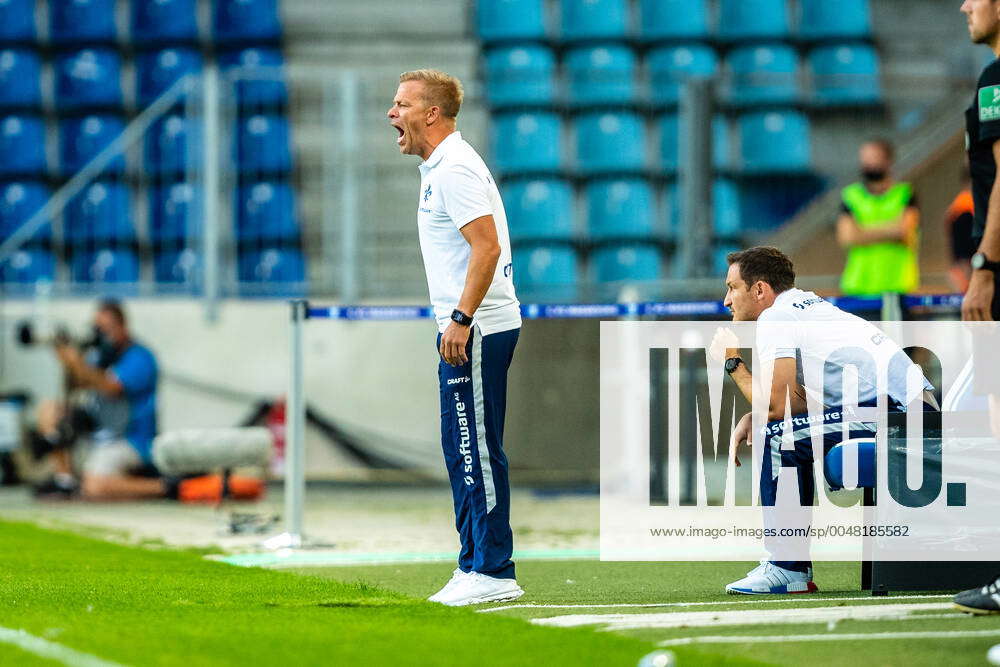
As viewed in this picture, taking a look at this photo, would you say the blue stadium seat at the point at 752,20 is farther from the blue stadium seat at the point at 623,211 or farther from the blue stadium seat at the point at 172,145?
the blue stadium seat at the point at 172,145

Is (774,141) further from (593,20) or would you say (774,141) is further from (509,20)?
(509,20)

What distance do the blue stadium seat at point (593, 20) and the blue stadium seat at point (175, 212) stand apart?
4246 millimetres

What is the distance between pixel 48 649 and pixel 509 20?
11035 mm

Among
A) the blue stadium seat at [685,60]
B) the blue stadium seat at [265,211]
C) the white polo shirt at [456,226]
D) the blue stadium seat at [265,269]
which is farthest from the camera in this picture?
the blue stadium seat at [685,60]

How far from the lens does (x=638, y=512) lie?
8.51m

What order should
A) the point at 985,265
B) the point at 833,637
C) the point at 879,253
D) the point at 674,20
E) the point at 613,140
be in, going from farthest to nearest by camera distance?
1. the point at 674,20
2. the point at 613,140
3. the point at 879,253
4. the point at 985,265
5. the point at 833,637

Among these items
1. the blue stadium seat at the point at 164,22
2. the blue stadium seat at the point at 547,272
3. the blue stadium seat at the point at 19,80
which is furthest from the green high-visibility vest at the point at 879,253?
the blue stadium seat at the point at 19,80

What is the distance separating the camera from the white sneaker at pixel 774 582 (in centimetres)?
491

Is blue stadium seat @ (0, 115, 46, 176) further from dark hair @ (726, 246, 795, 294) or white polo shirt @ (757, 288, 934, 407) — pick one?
white polo shirt @ (757, 288, 934, 407)

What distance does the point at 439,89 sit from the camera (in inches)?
199

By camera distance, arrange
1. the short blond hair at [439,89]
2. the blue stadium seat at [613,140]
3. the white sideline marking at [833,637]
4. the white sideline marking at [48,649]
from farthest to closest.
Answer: the blue stadium seat at [613,140], the short blond hair at [439,89], the white sideline marking at [833,637], the white sideline marking at [48,649]

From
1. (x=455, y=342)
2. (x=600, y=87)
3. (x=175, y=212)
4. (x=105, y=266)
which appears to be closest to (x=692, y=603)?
(x=455, y=342)

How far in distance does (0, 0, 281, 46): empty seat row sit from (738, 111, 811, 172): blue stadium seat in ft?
16.6

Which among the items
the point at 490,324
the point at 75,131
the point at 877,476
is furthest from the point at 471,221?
the point at 75,131
